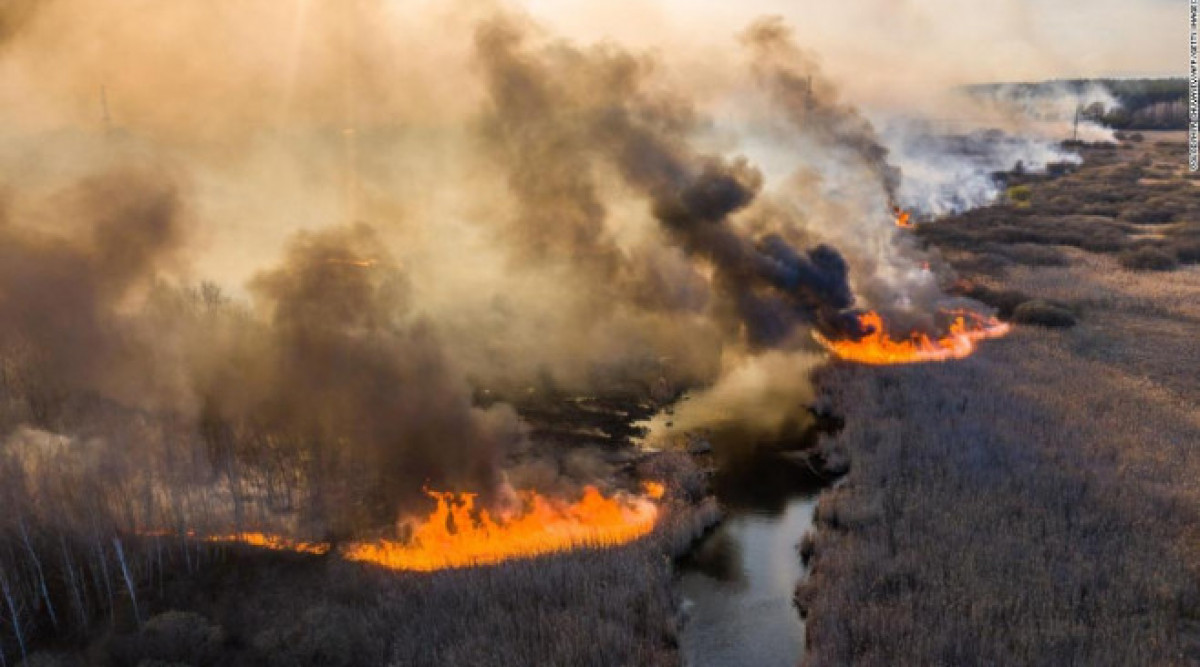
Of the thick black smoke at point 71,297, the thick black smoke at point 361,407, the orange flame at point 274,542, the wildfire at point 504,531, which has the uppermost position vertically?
the thick black smoke at point 71,297

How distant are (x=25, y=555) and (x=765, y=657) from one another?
19.5 meters

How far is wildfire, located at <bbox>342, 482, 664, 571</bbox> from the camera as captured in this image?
78.9ft

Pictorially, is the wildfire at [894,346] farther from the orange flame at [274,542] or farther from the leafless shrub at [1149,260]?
the leafless shrub at [1149,260]

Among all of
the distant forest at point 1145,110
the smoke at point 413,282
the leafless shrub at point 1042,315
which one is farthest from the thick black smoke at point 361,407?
the distant forest at point 1145,110

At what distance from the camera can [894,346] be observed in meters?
45.7

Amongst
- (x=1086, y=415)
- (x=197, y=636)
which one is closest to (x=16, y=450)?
(x=197, y=636)

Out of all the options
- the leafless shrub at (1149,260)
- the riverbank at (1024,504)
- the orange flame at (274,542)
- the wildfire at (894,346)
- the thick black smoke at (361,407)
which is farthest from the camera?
the leafless shrub at (1149,260)

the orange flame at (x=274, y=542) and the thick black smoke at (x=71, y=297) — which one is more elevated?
the thick black smoke at (x=71, y=297)

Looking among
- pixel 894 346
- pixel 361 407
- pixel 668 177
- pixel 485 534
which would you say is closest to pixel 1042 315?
pixel 894 346

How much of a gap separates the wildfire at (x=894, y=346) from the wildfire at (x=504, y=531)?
870 inches

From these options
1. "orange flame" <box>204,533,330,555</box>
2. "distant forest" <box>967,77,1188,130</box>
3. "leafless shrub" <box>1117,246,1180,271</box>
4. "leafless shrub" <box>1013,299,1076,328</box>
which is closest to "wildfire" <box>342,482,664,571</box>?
"orange flame" <box>204,533,330,555</box>

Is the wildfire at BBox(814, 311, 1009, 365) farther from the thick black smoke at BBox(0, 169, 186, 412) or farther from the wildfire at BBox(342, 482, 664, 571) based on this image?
the thick black smoke at BBox(0, 169, 186, 412)

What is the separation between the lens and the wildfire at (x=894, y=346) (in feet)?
147

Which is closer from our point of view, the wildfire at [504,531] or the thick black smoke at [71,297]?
the wildfire at [504,531]
